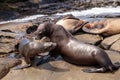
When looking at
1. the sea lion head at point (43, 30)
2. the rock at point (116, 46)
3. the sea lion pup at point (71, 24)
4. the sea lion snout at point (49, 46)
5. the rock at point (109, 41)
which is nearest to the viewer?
the sea lion snout at point (49, 46)

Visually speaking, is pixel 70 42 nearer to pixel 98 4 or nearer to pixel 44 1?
pixel 98 4

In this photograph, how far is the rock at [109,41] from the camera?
299 inches

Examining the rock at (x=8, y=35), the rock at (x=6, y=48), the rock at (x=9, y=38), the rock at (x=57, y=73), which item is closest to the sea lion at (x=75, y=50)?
the rock at (x=57, y=73)

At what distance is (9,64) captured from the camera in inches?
263

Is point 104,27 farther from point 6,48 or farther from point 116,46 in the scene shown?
point 6,48

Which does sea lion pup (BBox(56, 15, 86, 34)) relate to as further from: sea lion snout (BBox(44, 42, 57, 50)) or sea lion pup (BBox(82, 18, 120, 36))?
sea lion snout (BBox(44, 42, 57, 50))

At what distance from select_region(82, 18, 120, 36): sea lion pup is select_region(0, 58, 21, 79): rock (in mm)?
2763

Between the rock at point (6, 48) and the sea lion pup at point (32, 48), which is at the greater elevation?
the sea lion pup at point (32, 48)

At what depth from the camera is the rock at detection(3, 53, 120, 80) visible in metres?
5.68

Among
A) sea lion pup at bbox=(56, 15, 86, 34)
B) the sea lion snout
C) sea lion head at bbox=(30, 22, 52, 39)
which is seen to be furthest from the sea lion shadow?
sea lion pup at bbox=(56, 15, 86, 34)

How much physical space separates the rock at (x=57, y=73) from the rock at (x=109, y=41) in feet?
3.27

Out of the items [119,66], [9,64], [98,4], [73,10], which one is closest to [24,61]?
[9,64]

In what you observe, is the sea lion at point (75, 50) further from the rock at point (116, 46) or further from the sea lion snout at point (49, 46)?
the rock at point (116, 46)

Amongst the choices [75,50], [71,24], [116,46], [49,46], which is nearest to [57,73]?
[49,46]
